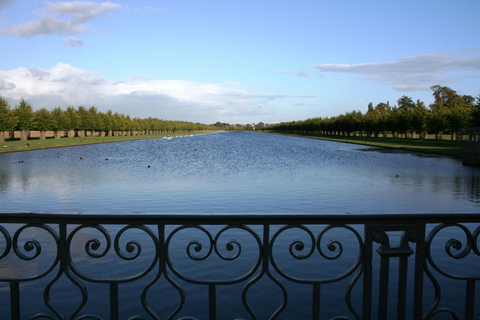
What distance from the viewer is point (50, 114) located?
82.5 m

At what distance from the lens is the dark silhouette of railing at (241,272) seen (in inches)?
106

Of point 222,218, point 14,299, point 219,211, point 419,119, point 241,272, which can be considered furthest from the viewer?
point 419,119

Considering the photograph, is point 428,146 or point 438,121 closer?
point 428,146

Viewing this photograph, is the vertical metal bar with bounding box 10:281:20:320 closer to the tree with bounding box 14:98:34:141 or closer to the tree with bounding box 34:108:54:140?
the tree with bounding box 14:98:34:141

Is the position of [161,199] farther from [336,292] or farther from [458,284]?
[458,284]

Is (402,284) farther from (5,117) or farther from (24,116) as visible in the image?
(24,116)

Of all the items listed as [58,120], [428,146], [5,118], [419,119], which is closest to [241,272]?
[428,146]

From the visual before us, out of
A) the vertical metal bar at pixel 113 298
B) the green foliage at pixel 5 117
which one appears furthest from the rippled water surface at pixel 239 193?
the green foliage at pixel 5 117

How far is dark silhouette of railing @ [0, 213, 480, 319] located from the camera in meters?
2.68

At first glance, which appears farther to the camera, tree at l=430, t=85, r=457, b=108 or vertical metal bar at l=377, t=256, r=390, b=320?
tree at l=430, t=85, r=457, b=108

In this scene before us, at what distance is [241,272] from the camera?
7.27 m

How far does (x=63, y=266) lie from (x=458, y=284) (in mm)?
6530

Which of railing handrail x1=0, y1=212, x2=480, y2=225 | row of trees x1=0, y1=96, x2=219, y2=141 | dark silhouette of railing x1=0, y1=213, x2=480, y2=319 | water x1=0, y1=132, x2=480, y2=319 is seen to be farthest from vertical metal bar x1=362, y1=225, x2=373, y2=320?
row of trees x1=0, y1=96, x2=219, y2=141

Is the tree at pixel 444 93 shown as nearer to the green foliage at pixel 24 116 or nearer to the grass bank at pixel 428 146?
the grass bank at pixel 428 146
